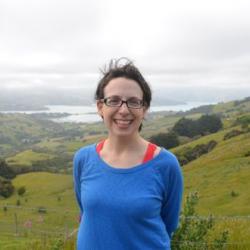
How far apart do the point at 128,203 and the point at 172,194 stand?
43 centimetres

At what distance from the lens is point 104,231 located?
3721 millimetres

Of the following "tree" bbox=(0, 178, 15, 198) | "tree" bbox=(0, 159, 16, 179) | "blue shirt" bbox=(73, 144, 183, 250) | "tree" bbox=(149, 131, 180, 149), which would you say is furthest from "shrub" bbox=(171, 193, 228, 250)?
"tree" bbox=(149, 131, 180, 149)

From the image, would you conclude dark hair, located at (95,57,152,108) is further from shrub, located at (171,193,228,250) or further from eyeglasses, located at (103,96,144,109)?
shrub, located at (171,193,228,250)

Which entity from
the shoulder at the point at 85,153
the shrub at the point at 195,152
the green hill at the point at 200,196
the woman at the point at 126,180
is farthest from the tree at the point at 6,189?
the woman at the point at 126,180

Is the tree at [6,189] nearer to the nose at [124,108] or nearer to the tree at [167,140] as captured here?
the tree at [167,140]

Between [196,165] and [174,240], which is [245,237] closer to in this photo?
[174,240]

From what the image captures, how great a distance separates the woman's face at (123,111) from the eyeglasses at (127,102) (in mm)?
17

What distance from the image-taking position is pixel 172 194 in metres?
3.91

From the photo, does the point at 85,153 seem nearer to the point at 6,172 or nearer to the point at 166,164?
the point at 166,164

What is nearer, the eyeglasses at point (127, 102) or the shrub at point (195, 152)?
the eyeglasses at point (127, 102)

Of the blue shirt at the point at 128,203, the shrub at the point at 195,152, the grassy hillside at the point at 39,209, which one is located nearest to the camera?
the blue shirt at the point at 128,203

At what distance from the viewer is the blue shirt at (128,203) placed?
3654 mm

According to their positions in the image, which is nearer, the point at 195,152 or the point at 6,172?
the point at 195,152

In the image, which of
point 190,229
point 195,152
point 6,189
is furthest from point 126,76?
point 195,152
